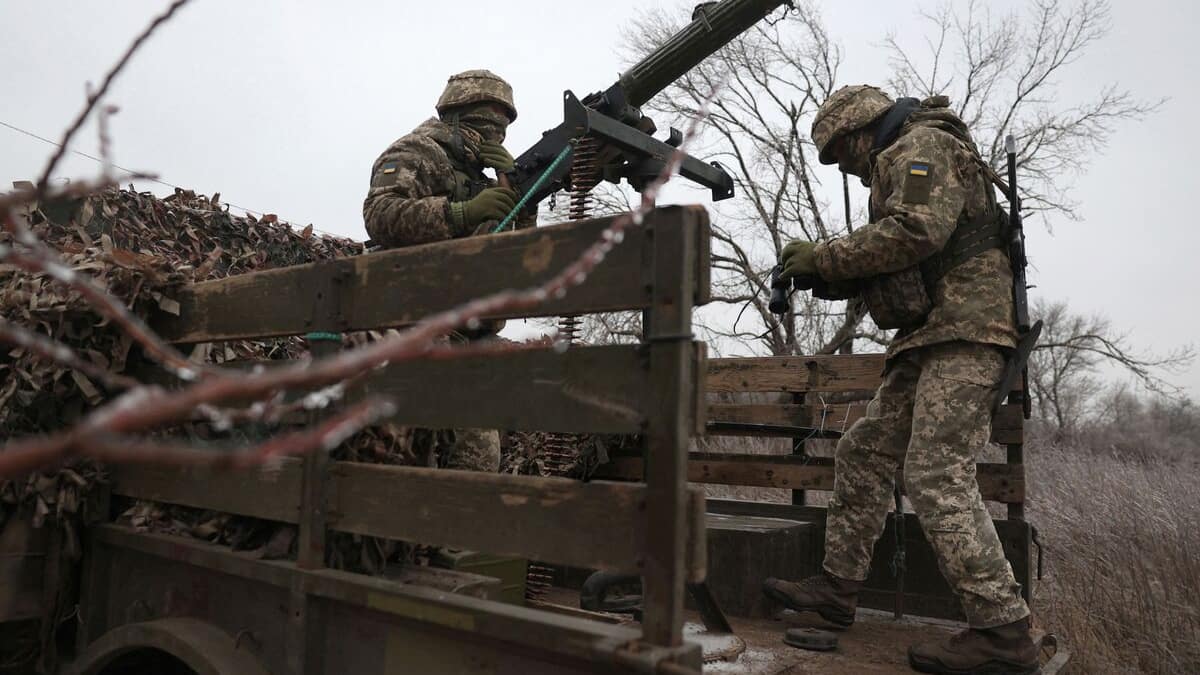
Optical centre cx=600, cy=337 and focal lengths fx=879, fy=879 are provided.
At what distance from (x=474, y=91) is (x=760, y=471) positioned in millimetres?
2368

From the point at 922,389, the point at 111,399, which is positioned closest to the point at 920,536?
the point at 922,389

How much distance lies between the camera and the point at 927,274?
3.55 metres

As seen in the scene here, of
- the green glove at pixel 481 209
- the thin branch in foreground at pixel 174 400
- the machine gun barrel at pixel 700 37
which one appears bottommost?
the thin branch in foreground at pixel 174 400

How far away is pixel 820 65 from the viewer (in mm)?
20438

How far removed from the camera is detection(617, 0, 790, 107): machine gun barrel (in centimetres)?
520

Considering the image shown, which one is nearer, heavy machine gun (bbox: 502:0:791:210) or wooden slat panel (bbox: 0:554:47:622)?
wooden slat panel (bbox: 0:554:47:622)

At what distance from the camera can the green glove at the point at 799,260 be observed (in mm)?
3676

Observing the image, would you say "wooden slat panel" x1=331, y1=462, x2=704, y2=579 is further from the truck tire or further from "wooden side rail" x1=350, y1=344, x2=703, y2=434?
the truck tire

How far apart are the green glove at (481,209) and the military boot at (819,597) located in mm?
1952

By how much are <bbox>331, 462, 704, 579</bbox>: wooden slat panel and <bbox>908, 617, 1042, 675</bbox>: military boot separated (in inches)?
66.3

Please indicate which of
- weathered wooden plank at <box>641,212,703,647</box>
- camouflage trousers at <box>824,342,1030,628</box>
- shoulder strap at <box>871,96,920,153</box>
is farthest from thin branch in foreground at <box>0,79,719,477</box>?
shoulder strap at <box>871,96,920,153</box>

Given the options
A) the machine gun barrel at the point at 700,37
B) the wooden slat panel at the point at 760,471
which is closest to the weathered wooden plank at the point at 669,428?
the wooden slat panel at the point at 760,471

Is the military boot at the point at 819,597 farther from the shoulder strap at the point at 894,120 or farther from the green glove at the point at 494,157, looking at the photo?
the green glove at the point at 494,157

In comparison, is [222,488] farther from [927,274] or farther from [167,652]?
[927,274]
